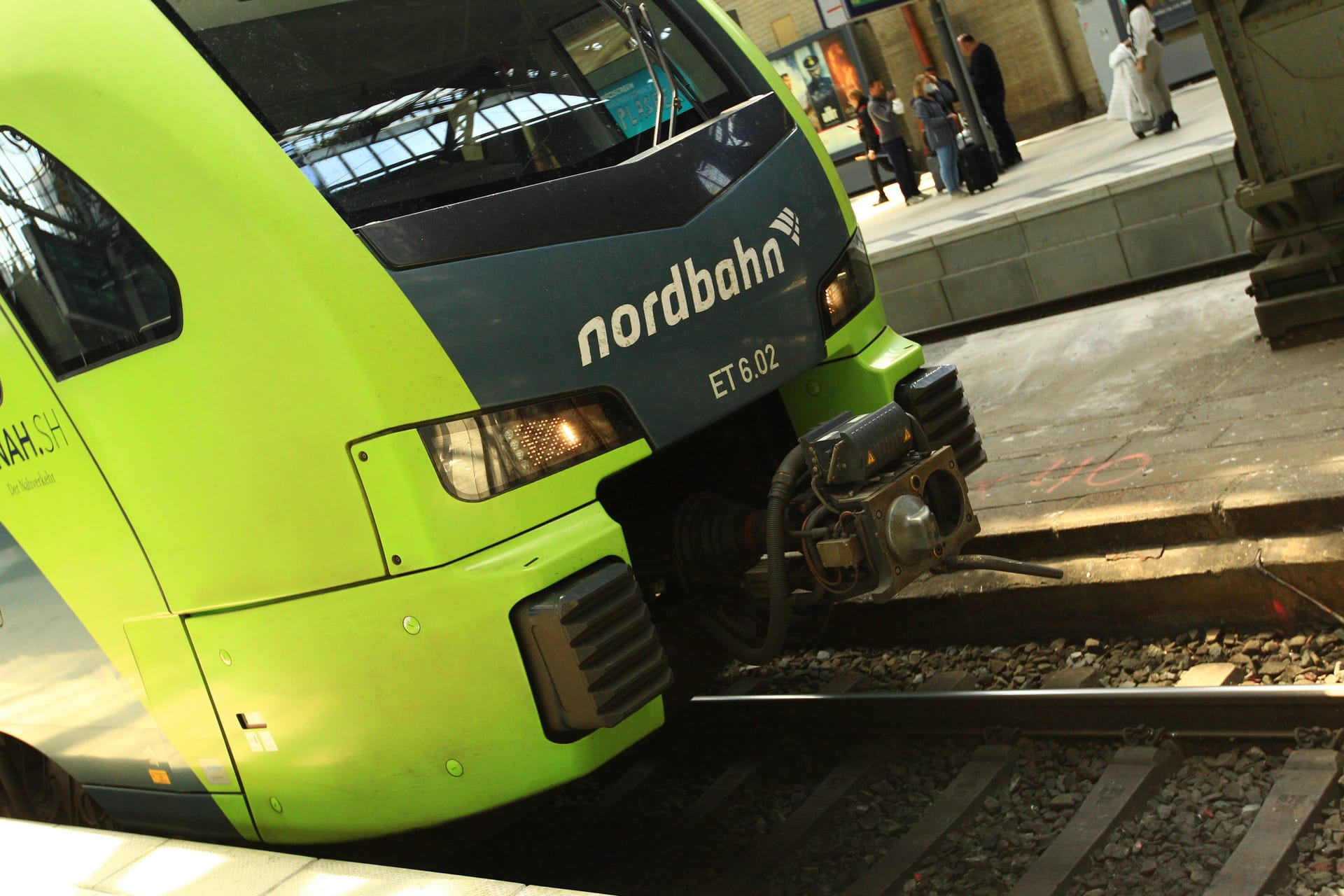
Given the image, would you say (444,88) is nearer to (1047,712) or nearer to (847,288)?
(847,288)

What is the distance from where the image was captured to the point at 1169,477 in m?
4.85

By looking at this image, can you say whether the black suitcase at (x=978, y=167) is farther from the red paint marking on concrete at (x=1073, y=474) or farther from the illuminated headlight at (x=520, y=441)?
the illuminated headlight at (x=520, y=441)

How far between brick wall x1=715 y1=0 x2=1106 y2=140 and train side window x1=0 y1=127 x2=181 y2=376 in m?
17.1

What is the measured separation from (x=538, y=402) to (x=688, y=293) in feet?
1.85

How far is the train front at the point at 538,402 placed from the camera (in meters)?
3.05

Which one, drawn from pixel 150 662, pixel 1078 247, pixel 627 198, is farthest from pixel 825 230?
pixel 1078 247

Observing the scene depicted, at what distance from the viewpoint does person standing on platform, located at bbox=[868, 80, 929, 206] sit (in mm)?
16656

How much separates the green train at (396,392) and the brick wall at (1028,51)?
16534 millimetres

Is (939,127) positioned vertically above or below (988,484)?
above

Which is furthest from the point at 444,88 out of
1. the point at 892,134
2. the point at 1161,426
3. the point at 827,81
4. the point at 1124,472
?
the point at 827,81

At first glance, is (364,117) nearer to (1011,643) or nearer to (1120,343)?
(1011,643)

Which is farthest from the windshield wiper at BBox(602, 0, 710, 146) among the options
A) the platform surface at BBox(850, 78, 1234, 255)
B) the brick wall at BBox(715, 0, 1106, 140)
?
the brick wall at BBox(715, 0, 1106, 140)

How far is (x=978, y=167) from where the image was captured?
50.0 feet

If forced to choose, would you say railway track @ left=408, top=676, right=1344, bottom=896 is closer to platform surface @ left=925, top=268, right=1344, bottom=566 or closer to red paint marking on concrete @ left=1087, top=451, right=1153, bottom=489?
platform surface @ left=925, top=268, right=1344, bottom=566
